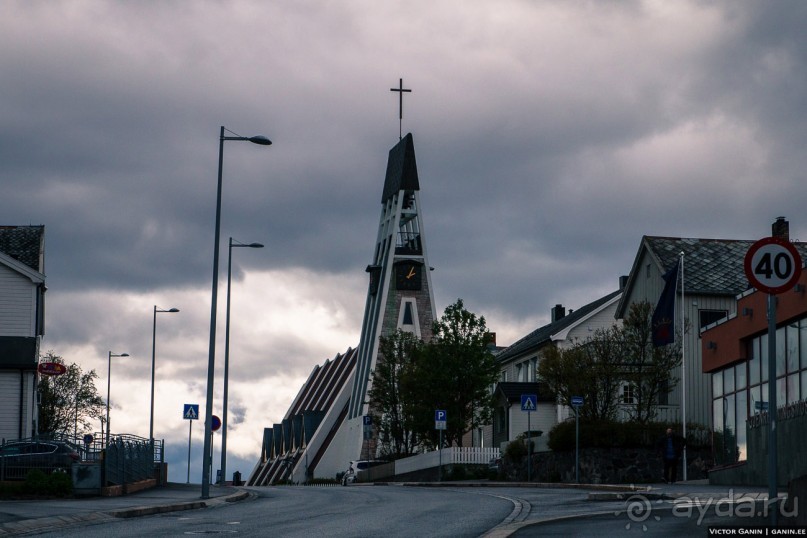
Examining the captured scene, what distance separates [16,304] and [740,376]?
91.5ft

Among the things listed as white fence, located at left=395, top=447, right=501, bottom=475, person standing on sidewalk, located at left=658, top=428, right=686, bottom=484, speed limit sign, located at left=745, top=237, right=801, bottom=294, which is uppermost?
speed limit sign, located at left=745, top=237, right=801, bottom=294

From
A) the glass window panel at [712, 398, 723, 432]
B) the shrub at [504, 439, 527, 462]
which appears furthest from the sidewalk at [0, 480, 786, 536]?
the shrub at [504, 439, 527, 462]

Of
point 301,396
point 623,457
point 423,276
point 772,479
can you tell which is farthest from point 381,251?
point 772,479

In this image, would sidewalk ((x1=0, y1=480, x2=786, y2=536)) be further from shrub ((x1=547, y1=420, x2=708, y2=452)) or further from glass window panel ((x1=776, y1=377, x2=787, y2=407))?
shrub ((x1=547, y1=420, x2=708, y2=452))

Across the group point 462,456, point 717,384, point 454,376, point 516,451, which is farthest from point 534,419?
point 717,384

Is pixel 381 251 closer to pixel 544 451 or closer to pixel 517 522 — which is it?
pixel 544 451

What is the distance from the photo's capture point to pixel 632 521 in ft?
59.2

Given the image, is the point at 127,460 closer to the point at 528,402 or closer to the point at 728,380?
the point at 528,402

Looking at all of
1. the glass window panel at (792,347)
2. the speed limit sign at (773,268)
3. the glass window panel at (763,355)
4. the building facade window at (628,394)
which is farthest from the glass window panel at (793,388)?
the speed limit sign at (773,268)

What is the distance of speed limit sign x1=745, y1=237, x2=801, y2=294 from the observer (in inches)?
507

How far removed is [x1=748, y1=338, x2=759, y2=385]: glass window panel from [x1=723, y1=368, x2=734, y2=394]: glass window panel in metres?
1.99

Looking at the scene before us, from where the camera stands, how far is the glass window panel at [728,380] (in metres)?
40.4

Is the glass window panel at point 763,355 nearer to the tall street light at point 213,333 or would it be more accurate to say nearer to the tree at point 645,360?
the tree at point 645,360

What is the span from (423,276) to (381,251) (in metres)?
4.94
